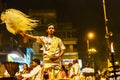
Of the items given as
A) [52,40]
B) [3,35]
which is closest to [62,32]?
[3,35]

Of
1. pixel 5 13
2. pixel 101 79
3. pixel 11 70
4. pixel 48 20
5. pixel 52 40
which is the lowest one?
pixel 101 79

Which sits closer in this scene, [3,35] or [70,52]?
[3,35]

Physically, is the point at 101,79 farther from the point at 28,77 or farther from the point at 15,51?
the point at 15,51

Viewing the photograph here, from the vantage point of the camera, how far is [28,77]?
32.3 feet

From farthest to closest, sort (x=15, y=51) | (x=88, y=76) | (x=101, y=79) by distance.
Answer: (x=15, y=51) < (x=101, y=79) < (x=88, y=76)

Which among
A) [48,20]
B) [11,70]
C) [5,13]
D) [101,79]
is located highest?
[48,20]

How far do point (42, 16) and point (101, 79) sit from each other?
4444 cm

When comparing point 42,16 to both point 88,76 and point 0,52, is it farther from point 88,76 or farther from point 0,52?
point 88,76

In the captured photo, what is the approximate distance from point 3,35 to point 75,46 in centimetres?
2480

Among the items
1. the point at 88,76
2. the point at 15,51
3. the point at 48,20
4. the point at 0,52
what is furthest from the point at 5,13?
the point at 48,20

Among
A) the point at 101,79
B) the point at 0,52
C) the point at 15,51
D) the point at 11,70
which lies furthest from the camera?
the point at 15,51

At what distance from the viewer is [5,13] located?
9836 millimetres

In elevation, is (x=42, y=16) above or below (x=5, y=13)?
above

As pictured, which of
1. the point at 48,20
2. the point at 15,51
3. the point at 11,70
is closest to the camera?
the point at 11,70
